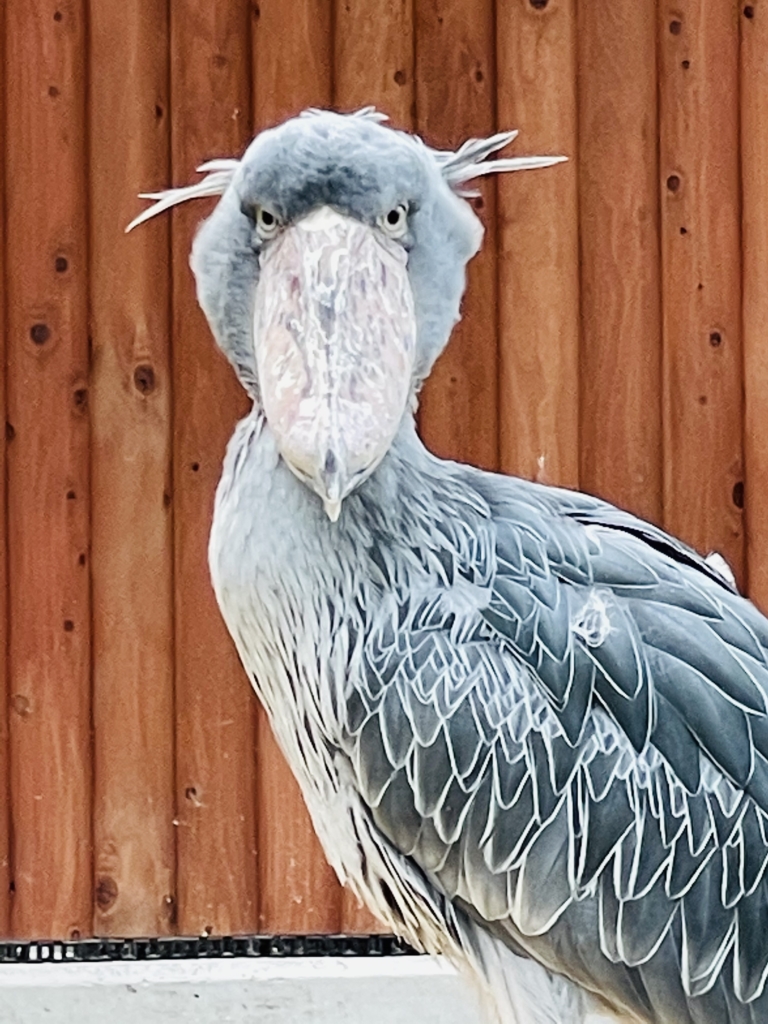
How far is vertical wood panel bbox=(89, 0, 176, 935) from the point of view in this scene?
8.96 feet

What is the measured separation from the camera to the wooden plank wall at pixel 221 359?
273 cm

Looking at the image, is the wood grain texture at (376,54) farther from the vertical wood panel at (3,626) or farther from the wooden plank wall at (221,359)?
the vertical wood panel at (3,626)

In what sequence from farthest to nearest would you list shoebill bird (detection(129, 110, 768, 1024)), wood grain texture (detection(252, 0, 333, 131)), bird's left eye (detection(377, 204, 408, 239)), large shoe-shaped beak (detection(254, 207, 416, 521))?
wood grain texture (detection(252, 0, 333, 131)), shoebill bird (detection(129, 110, 768, 1024)), bird's left eye (detection(377, 204, 408, 239)), large shoe-shaped beak (detection(254, 207, 416, 521))

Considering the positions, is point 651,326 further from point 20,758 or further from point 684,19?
point 20,758

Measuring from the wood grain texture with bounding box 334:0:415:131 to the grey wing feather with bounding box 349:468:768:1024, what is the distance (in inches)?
49.7

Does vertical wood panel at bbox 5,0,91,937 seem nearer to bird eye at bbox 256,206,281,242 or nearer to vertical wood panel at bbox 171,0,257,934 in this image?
vertical wood panel at bbox 171,0,257,934

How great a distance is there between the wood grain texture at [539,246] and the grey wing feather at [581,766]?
1.10 metres

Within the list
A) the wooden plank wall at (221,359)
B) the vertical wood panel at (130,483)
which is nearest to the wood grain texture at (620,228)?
the wooden plank wall at (221,359)

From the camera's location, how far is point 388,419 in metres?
1.39

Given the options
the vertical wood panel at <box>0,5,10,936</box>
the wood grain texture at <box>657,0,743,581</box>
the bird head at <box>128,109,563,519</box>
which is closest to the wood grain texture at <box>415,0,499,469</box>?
the wood grain texture at <box>657,0,743,581</box>

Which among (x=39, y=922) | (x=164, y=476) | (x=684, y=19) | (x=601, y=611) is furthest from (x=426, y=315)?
(x=39, y=922)

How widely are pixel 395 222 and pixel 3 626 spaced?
1.54m

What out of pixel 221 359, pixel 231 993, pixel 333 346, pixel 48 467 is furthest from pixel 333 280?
pixel 231 993

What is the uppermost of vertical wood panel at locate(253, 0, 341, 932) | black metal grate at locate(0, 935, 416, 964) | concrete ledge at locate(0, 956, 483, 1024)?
vertical wood panel at locate(253, 0, 341, 932)
